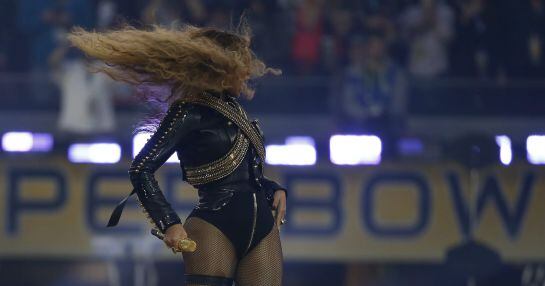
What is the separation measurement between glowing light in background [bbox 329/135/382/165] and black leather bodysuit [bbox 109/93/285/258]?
5549mm

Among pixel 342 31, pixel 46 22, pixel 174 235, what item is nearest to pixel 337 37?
pixel 342 31

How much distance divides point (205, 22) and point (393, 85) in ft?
6.69

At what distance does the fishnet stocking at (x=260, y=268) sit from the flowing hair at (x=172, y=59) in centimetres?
73

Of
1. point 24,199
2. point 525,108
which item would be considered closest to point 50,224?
point 24,199

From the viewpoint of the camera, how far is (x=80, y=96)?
1153 centimetres

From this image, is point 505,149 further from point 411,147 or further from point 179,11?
point 179,11

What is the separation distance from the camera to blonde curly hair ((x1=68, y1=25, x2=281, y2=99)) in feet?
17.5

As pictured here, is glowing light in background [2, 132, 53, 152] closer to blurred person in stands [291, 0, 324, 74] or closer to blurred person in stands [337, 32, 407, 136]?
blurred person in stands [291, 0, 324, 74]

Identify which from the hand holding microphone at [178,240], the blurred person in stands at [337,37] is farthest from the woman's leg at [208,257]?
the blurred person in stands at [337,37]

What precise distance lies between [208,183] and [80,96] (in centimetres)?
637

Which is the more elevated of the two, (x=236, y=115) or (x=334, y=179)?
(x=334, y=179)

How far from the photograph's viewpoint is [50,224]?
37.9 ft

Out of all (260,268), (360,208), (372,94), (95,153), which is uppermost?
(372,94)

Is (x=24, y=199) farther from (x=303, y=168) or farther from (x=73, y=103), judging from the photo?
(x=303, y=168)
